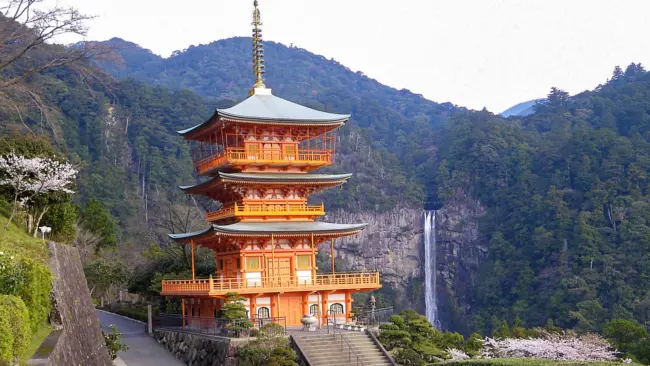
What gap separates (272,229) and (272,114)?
16.0 ft

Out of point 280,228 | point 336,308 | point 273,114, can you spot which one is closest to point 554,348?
point 336,308

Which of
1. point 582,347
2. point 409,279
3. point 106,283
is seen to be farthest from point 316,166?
point 409,279

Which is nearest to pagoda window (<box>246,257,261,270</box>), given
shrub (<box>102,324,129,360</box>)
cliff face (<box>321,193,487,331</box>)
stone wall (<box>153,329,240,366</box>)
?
stone wall (<box>153,329,240,366</box>)

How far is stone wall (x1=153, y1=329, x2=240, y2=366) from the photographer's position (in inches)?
987

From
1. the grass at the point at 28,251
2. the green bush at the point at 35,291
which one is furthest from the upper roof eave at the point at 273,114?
the green bush at the point at 35,291

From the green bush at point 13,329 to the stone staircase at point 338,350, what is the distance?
13448mm

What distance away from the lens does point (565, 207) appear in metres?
68.9

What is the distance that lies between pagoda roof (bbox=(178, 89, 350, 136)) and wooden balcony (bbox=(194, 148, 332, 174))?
1.40 metres

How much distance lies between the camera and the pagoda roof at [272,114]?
2941 cm

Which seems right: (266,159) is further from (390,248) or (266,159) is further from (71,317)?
(390,248)

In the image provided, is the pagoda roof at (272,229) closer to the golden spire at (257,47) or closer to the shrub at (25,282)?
the golden spire at (257,47)

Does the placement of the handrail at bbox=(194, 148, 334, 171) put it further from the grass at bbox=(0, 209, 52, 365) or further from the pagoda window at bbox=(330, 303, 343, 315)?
the grass at bbox=(0, 209, 52, 365)

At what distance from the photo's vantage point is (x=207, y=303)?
30797 mm

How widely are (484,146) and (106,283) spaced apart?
178 feet
